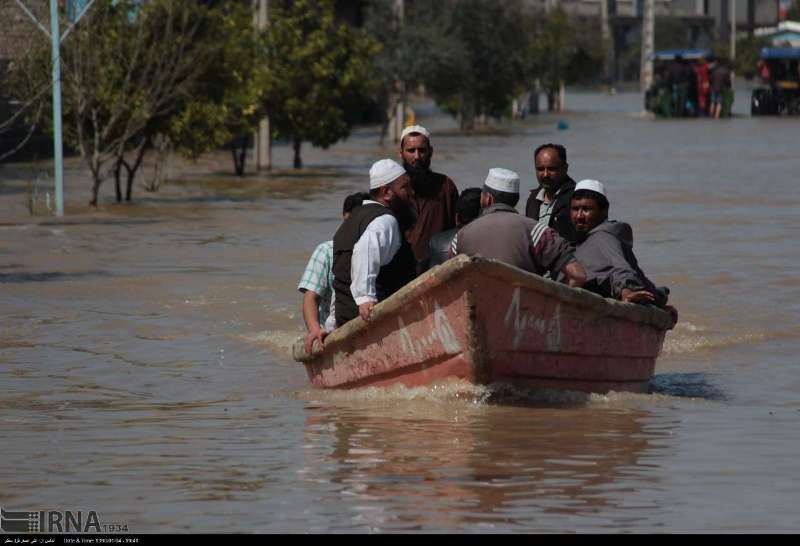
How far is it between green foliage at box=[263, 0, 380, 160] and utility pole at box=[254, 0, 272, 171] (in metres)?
0.19

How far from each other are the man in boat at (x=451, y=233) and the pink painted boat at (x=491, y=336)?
2.58ft

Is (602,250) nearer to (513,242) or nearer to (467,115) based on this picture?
(513,242)

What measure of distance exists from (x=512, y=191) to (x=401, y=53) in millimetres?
37999

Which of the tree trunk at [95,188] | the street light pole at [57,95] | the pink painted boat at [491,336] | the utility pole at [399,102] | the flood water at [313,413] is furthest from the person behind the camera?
the utility pole at [399,102]

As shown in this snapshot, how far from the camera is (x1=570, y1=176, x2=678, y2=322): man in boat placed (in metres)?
11.7

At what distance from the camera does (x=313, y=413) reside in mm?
11734

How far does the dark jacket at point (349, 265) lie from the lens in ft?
36.3

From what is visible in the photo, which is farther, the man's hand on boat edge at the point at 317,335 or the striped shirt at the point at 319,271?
the man's hand on boat edge at the point at 317,335

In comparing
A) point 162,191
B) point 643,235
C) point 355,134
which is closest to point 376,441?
point 643,235

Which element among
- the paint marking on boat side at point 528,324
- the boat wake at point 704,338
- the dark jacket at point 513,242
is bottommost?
the boat wake at point 704,338

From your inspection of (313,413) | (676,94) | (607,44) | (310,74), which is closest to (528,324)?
(313,413)

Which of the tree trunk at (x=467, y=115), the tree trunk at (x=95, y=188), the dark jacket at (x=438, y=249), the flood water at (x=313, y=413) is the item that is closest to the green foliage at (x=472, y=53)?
the tree trunk at (x=467, y=115)

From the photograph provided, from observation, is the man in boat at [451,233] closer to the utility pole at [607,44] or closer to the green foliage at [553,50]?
the green foliage at [553,50]

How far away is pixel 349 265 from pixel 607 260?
1534 millimetres
